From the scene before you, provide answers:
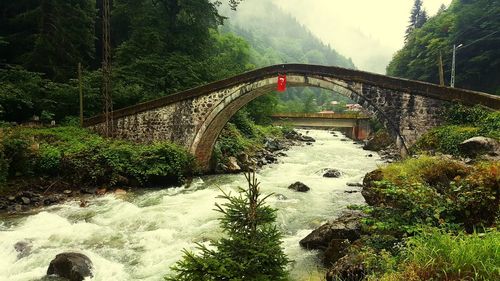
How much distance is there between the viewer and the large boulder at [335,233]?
770 cm

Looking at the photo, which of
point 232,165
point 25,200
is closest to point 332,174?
point 232,165

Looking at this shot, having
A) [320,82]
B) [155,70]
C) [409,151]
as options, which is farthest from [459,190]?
[155,70]

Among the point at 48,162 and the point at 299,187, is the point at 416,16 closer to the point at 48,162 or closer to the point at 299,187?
the point at 299,187

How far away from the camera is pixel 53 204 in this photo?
1171cm

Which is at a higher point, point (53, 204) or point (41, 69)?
point (41, 69)

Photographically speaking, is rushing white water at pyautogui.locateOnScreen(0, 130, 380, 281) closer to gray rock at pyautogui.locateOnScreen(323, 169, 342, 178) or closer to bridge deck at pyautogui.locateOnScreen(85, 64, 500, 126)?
gray rock at pyautogui.locateOnScreen(323, 169, 342, 178)

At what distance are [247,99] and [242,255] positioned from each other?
13.8 m

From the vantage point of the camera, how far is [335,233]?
7945mm

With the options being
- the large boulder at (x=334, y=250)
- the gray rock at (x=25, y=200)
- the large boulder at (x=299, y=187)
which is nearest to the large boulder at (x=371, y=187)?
the large boulder at (x=334, y=250)

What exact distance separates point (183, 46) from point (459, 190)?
20.8 meters

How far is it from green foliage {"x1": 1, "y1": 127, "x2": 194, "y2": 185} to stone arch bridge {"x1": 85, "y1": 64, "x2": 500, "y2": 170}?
173 cm

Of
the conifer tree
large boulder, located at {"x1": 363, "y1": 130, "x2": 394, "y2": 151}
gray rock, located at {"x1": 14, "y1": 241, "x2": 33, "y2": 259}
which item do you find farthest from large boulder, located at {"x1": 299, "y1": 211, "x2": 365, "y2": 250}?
the conifer tree

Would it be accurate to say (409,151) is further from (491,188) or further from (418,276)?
(418,276)

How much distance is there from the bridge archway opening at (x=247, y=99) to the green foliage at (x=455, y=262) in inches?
391
